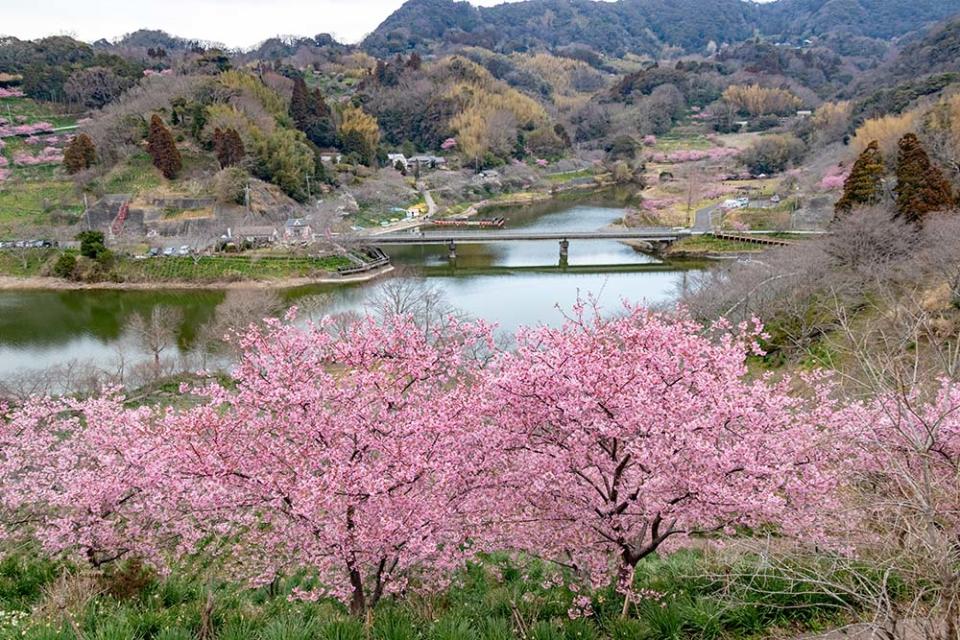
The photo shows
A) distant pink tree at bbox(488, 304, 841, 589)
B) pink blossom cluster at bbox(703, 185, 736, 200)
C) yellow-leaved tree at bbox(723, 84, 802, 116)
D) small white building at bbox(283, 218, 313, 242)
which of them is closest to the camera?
distant pink tree at bbox(488, 304, 841, 589)

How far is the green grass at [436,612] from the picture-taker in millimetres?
4199

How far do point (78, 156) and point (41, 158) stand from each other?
551 centimetres

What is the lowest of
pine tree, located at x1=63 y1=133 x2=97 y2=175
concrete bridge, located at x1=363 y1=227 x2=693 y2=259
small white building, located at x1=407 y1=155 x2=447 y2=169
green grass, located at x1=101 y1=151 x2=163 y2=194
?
concrete bridge, located at x1=363 y1=227 x2=693 y2=259

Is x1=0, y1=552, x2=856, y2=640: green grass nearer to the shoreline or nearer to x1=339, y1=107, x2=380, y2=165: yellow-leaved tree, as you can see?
the shoreline

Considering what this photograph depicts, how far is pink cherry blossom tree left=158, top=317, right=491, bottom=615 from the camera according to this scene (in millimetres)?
5035

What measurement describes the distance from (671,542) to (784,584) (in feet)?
4.89

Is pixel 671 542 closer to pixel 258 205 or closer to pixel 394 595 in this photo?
pixel 394 595

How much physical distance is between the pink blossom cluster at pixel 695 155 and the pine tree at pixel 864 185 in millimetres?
42400

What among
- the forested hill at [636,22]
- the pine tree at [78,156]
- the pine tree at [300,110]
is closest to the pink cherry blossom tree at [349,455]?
the pine tree at [78,156]

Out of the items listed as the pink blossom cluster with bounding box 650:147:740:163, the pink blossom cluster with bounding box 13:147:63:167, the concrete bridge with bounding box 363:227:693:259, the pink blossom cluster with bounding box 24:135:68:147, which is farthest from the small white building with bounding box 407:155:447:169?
the pink blossom cluster with bounding box 13:147:63:167

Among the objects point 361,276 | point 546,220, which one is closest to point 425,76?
point 546,220

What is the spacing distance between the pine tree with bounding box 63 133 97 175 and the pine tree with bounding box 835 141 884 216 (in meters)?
43.2

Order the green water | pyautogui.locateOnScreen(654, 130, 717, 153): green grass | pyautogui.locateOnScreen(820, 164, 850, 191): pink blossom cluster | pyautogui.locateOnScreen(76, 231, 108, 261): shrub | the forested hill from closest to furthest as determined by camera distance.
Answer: the green water < pyautogui.locateOnScreen(76, 231, 108, 261): shrub < pyautogui.locateOnScreen(820, 164, 850, 191): pink blossom cluster < pyautogui.locateOnScreen(654, 130, 717, 153): green grass < the forested hill

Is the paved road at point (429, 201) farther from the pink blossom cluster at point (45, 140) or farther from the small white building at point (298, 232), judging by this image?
the pink blossom cluster at point (45, 140)
